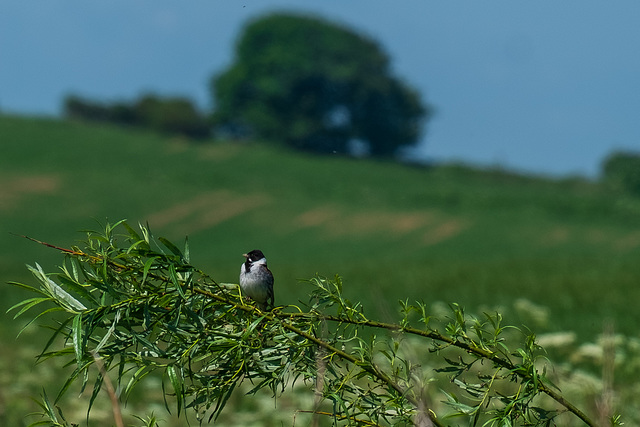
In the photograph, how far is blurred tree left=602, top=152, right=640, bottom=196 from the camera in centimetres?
9759

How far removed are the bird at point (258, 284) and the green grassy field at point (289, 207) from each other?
104 ft

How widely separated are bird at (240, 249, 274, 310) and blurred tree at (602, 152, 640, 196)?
95.0 m

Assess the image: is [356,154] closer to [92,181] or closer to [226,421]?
[92,181]

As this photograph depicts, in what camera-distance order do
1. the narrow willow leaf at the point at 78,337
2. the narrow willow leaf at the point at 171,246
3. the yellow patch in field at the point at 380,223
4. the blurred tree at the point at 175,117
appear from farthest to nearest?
the blurred tree at the point at 175,117, the yellow patch in field at the point at 380,223, the narrow willow leaf at the point at 171,246, the narrow willow leaf at the point at 78,337

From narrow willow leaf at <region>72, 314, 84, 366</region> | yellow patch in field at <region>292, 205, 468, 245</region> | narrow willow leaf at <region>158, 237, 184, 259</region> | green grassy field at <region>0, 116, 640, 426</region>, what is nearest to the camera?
narrow willow leaf at <region>72, 314, 84, 366</region>

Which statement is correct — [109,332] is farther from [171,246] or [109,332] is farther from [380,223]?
[380,223]

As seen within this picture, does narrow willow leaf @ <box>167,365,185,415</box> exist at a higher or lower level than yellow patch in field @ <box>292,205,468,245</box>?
higher

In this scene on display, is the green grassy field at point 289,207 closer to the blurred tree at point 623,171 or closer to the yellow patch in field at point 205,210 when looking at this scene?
the yellow patch in field at point 205,210

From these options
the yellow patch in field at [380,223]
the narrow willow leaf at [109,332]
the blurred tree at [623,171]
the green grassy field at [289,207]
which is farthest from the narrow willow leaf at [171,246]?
the blurred tree at [623,171]

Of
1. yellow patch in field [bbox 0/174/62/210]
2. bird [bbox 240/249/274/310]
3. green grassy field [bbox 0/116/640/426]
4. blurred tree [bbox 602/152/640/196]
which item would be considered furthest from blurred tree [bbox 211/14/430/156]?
bird [bbox 240/249/274/310]

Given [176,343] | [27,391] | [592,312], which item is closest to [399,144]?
[592,312]

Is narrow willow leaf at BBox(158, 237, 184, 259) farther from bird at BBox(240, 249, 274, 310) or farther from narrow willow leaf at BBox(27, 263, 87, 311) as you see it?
bird at BBox(240, 249, 274, 310)

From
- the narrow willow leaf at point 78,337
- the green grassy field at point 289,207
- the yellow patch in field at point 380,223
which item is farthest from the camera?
the yellow patch in field at point 380,223

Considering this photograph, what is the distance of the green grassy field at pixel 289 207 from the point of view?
5759 centimetres
